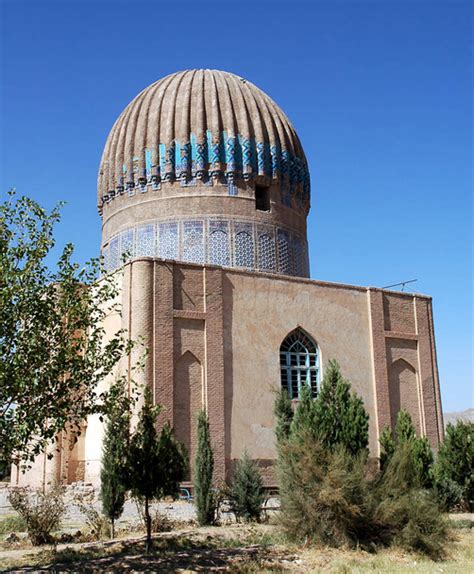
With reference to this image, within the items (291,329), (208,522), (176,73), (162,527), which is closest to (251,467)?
(208,522)

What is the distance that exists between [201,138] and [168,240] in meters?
2.99

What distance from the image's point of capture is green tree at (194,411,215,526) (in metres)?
12.4

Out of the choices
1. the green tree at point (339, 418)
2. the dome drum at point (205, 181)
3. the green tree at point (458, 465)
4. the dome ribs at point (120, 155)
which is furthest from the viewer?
the dome ribs at point (120, 155)

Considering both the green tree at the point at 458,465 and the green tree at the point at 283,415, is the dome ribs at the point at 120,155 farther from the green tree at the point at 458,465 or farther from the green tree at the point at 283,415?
the green tree at the point at 458,465

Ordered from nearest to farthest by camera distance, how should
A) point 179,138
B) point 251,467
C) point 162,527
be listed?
1. point 162,527
2. point 251,467
3. point 179,138

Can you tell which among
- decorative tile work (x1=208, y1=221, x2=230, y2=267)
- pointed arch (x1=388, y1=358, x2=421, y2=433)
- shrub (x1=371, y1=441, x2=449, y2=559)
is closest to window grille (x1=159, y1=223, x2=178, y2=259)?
decorative tile work (x1=208, y1=221, x2=230, y2=267)

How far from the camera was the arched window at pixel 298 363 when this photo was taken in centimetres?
1736

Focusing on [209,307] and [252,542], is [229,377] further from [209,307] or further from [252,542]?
[252,542]

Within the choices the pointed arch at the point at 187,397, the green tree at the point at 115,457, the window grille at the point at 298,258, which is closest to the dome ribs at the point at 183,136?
the window grille at the point at 298,258

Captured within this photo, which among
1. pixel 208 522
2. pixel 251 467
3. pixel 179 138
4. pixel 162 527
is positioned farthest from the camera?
pixel 179 138

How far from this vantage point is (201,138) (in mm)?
20016

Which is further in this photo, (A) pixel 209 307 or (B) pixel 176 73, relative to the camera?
(B) pixel 176 73

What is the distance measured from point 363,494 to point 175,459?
9.15 ft

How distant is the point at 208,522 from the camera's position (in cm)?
1248
